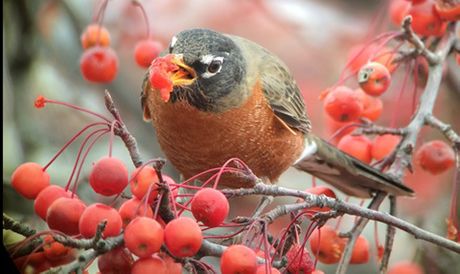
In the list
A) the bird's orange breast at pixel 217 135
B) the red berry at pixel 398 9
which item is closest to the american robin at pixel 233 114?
the bird's orange breast at pixel 217 135

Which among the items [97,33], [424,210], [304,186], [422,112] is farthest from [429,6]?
[304,186]

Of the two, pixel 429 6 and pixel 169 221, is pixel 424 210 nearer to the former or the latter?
pixel 429 6

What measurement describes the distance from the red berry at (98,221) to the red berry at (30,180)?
0.81 feet

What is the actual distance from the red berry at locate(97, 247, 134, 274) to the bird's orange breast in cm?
87

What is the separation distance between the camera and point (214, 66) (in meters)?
2.09

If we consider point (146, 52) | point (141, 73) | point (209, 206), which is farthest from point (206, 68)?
point (141, 73)

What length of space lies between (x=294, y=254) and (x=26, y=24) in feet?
4.91

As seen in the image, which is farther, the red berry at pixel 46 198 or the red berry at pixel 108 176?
the red berry at pixel 46 198

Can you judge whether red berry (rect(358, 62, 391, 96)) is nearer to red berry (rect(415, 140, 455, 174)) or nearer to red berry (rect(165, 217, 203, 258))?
red berry (rect(415, 140, 455, 174))

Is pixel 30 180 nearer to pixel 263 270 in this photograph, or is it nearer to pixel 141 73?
pixel 263 270

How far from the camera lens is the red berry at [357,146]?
7.77ft

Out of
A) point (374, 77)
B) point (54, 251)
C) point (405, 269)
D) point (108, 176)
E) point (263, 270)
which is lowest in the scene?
point (405, 269)

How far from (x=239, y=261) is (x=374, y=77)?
3.05 feet

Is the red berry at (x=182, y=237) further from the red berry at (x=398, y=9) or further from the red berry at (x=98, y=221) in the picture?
the red berry at (x=398, y=9)
